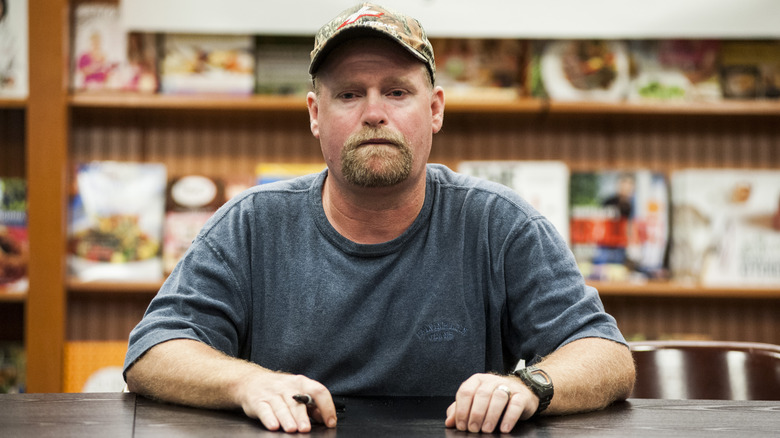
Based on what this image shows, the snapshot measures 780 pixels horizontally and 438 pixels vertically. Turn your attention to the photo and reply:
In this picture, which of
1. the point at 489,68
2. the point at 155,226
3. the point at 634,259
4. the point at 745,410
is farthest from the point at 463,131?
the point at 745,410

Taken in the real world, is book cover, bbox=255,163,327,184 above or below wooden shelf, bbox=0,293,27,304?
above

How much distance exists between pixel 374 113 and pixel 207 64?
1.40 meters

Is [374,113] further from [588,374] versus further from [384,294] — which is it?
[588,374]

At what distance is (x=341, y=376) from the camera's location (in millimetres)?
1375

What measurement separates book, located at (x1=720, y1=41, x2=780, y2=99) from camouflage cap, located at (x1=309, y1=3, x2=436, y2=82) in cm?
167

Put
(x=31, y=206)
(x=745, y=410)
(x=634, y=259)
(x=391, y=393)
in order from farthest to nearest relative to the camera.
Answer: (x=634, y=259) → (x=31, y=206) → (x=391, y=393) → (x=745, y=410)

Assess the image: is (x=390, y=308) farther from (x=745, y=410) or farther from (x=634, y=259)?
(x=634, y=259)

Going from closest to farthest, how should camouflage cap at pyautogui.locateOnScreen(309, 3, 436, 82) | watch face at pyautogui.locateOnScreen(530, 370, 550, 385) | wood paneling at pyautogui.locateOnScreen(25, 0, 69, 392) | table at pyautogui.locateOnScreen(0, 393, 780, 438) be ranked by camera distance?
1. table at pyautogui.locateOnScreen(0, 393, 780, 438)
2. watch face at pyautogui.locateOnScreen(530, 370, 550, 385)
3. camouflage cap at pyautogui.locateOnScreen(309, 3, 436, 82)
4. wood paneling at pyautogui.locateOnScreen(25, 0, 69, 392)

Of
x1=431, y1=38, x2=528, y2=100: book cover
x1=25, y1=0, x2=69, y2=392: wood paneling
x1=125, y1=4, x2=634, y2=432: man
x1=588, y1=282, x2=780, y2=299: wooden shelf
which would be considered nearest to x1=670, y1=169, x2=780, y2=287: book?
x1=588, y1=282, x2=780, y2=299: wooden shelf

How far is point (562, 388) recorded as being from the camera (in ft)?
3.51

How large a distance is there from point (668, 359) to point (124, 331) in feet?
6.55

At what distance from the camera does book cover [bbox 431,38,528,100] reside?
263 centimetres

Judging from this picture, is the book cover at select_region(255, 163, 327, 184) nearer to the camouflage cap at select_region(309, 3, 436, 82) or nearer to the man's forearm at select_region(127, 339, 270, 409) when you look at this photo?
the camouflage cap at select_region(309, 3, 436, 82)

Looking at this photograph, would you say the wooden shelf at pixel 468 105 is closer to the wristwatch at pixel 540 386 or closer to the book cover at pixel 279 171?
the book cover at pixel 279 171
